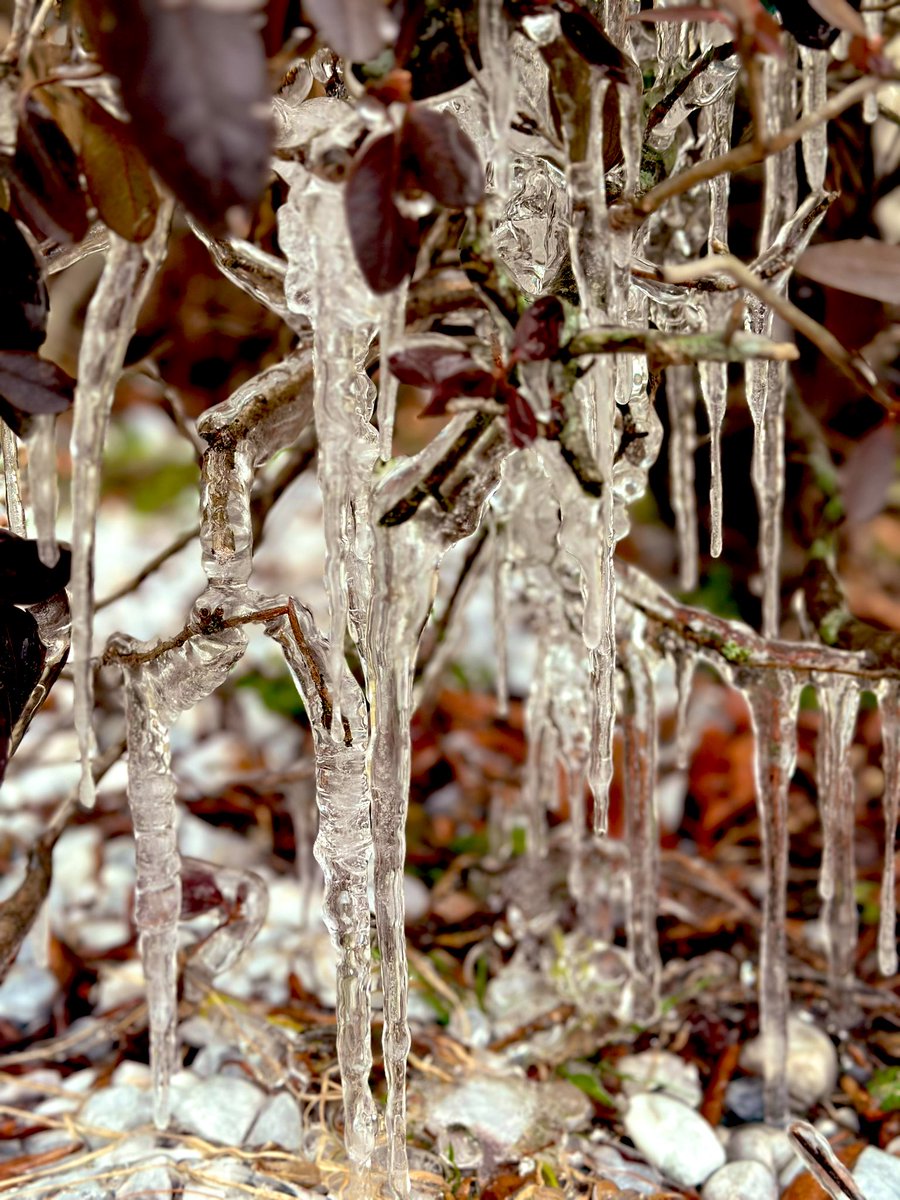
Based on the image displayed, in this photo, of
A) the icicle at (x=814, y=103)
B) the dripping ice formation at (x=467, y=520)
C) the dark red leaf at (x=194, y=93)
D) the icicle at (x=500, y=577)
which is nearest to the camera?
the dark red leaf at (x=194, y=93)

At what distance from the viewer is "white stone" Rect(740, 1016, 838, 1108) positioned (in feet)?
3.91

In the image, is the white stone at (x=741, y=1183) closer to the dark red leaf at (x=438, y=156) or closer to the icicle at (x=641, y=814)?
the icicle at (x=641, y=814)

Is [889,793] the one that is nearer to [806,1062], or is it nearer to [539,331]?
[806,1062]

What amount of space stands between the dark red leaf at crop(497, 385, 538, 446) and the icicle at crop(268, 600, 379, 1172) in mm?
286

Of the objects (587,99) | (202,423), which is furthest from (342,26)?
(202,423)

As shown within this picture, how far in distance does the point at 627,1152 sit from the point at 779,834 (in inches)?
14.2

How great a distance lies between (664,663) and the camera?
3.77 feet

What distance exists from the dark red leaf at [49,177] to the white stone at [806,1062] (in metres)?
1.06

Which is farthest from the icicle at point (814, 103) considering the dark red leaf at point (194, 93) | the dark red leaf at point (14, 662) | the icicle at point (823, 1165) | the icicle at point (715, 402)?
the icicle at point (823, 1165)

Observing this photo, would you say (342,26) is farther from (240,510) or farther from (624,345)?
(240,510)

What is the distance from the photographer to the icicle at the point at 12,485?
2.86 feet

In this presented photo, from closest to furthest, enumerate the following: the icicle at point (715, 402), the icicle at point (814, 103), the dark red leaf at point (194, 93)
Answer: the dark red leaf at point (194, 93), the icicle at point (814, 103), the icicle at point (715, 402)

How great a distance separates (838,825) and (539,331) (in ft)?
2.33

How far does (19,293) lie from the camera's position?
0.68 metres
